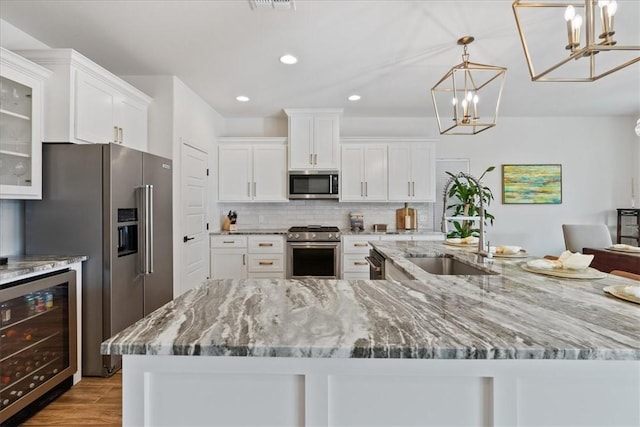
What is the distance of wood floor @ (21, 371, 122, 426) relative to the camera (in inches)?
74.8

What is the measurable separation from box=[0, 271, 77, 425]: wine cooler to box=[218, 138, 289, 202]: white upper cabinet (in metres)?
2.66

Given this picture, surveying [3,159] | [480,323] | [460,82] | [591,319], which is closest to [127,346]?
[480,323]

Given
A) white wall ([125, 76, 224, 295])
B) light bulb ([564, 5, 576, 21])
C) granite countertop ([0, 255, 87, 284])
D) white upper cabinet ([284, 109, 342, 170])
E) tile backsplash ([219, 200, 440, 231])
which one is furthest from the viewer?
tile backsplash ([219, 200, 440, 231])

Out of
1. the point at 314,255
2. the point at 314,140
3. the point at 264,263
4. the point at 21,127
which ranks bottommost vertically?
the point at 264,263

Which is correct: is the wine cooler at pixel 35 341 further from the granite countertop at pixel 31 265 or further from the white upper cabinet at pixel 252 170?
the white upper cabinet at pixel 252 170

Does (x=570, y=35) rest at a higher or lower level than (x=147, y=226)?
higher

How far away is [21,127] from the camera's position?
7.25 feet

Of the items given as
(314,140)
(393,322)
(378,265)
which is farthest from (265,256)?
(393,322)

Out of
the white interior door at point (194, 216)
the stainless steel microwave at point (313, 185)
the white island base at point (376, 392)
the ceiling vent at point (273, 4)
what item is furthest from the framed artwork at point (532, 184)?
the white island base at point (376, 392)

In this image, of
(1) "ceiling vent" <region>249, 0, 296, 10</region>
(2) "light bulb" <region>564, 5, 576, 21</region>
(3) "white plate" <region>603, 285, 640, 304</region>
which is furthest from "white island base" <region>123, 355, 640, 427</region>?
(1) "ceiling vent" <region>249, 0, 296, 10</region>

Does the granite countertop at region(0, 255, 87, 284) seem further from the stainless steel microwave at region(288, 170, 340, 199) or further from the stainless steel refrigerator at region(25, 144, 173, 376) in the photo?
the stainless steel microwave at region(288, 170, 340, 199)

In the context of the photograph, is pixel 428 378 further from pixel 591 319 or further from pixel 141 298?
pixel 141 298

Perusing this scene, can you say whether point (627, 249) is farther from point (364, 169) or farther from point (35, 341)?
point (35, 341)

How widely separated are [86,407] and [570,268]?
288cm
